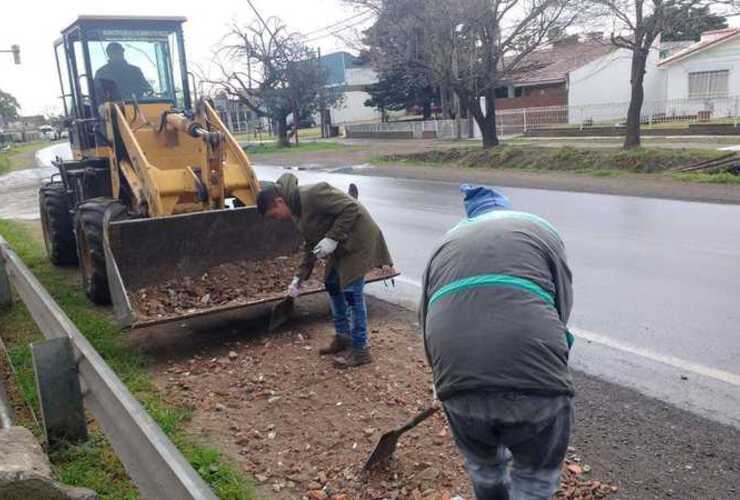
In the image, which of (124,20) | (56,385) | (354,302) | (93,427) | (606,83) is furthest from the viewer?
(606,83)

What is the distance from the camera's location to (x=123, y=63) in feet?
30.0

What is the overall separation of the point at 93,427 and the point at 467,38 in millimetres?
21952

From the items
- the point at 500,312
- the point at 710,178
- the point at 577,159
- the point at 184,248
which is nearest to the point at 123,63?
the point at 184,248

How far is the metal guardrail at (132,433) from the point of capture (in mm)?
2539

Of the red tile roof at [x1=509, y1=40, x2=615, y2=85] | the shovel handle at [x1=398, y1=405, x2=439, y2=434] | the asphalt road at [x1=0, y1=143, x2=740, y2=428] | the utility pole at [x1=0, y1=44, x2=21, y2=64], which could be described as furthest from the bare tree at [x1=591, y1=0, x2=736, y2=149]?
the utility pole at [x1=0, y1=44, x2=21, y2=64]

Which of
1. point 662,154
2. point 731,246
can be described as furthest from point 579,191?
point 731,246

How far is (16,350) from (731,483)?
5.69 meters

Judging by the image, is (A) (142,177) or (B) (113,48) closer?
(A) (142,177)

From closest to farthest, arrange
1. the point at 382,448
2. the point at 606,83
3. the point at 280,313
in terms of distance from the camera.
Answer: the point at 382,448 → the point at 280,313 → the point at 606,83

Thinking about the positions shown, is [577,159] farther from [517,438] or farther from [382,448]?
[517,438]

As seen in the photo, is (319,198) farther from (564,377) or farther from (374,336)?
(564,377)

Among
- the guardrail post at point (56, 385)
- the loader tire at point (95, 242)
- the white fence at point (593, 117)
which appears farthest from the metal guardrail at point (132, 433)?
the white fence at point (593, 117)

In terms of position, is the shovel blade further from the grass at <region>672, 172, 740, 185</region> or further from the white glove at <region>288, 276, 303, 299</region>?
the grass at <region>672, 172, 740, 185</region>

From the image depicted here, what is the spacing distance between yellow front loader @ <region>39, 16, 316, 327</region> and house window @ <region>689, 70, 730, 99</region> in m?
29.1
